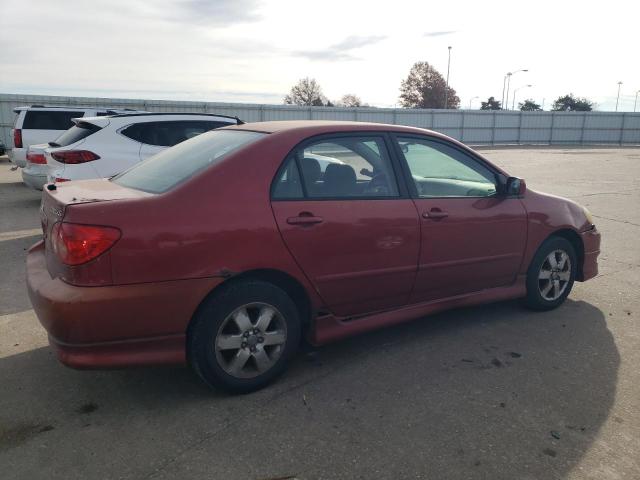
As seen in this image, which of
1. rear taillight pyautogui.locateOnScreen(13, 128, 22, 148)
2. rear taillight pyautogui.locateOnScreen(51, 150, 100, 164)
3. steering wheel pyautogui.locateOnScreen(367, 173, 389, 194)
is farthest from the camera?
rear taillight pyautogui.locateOnScreen(13, 128, 22, 148)

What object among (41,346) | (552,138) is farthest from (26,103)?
(552,138)

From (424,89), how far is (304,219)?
77883mm

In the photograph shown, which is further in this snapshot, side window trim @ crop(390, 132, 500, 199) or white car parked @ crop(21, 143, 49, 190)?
white car parked @ crop(21, 143, 49, 190)

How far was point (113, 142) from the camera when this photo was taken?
7.46 meters

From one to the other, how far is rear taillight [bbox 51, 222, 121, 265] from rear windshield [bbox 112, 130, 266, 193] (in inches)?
19.2

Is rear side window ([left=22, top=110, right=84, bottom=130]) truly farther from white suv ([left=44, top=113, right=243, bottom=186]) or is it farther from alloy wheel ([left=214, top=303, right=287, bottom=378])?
alloy wheel ([left=214, top=303, right=287, bottom=378])

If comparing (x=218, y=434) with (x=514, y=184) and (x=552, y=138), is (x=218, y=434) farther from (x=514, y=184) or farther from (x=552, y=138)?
(x=552, y=138)

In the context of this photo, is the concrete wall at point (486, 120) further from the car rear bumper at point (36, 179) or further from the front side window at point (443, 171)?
the front side window at point (443, 171)

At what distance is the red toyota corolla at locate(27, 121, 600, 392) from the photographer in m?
2.84

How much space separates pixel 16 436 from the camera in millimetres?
2809

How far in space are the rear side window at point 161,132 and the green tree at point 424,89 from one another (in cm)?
7173

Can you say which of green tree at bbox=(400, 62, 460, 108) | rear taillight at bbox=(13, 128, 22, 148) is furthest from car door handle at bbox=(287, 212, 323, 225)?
green tree at bbox=(400, 62, 460, 108)

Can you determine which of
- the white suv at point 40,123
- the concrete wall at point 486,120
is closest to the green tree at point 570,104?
the concrete wall at point 486,120

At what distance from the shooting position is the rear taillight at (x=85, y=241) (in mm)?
2773
